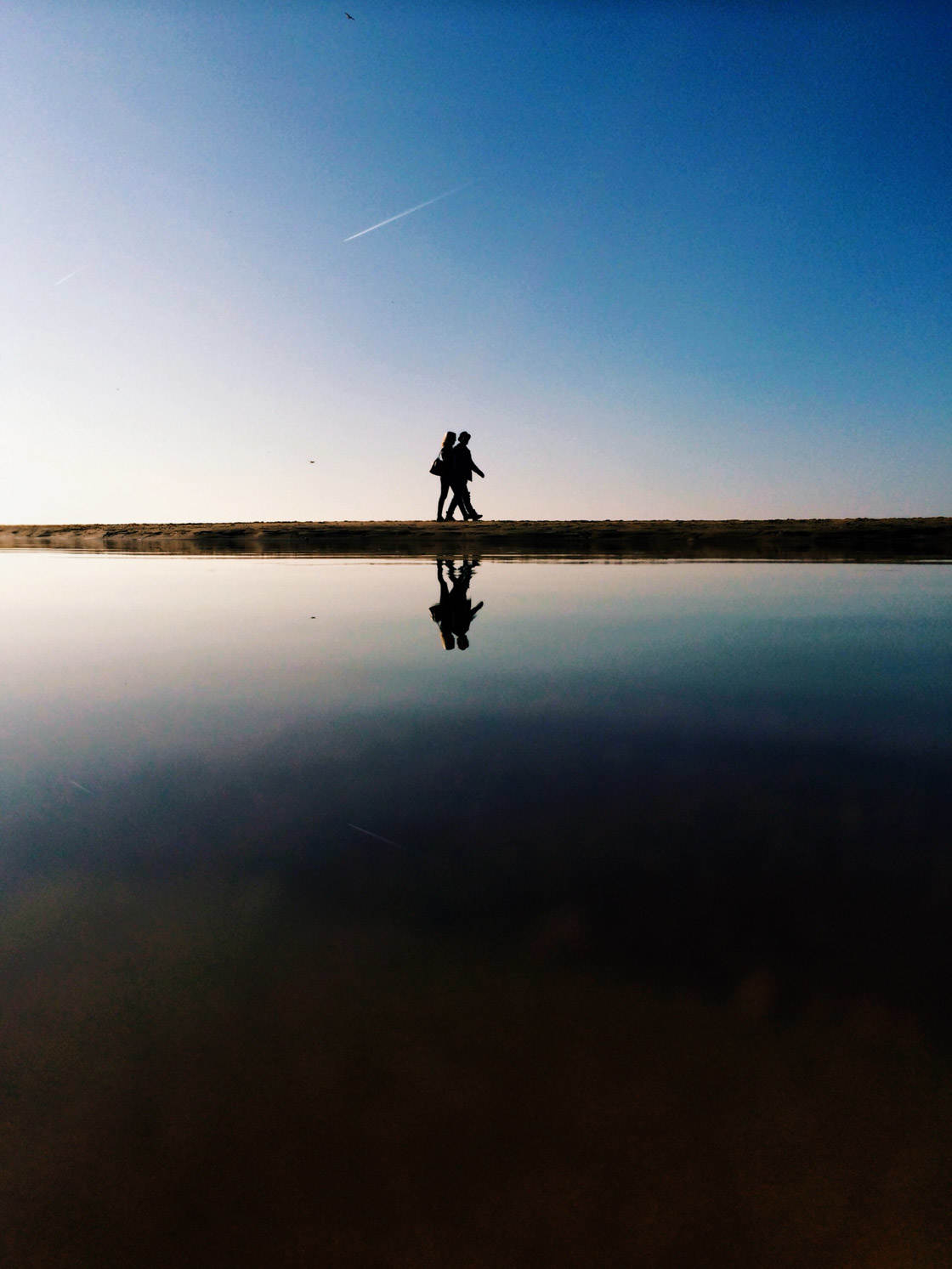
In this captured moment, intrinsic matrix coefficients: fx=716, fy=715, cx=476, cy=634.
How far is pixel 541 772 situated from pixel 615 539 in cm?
1553

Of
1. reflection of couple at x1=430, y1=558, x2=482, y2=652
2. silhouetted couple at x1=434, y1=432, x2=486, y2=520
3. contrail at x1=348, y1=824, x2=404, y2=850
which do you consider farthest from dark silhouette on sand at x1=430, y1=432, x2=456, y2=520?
contrail at x1=348, y1=824, x2=404, y2=850

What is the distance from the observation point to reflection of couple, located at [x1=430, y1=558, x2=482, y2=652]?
5098 millimetres

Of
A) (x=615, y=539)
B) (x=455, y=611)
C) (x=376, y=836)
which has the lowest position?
(x=376, y=836)

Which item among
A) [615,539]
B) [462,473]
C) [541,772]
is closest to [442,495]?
[462,473]

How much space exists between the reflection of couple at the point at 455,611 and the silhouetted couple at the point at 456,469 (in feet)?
30.0

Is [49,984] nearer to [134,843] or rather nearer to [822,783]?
[134,843]

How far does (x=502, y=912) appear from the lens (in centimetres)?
161

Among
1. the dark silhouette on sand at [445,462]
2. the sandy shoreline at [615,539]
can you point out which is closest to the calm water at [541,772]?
the sandy shoreline at [615,539]

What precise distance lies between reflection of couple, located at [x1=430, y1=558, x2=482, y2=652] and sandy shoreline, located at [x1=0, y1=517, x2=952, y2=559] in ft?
19.6

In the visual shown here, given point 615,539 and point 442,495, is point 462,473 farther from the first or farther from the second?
point 615,539

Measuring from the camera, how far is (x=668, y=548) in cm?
1581

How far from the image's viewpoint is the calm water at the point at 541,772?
5.38 ft

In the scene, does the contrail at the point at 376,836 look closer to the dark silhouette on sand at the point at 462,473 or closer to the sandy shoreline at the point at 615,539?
the sandy shoreline at the point at 615,539

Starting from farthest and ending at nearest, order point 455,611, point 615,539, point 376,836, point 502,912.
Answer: point 615,539 < point 455,611 < point 376,836 < point 502,912
